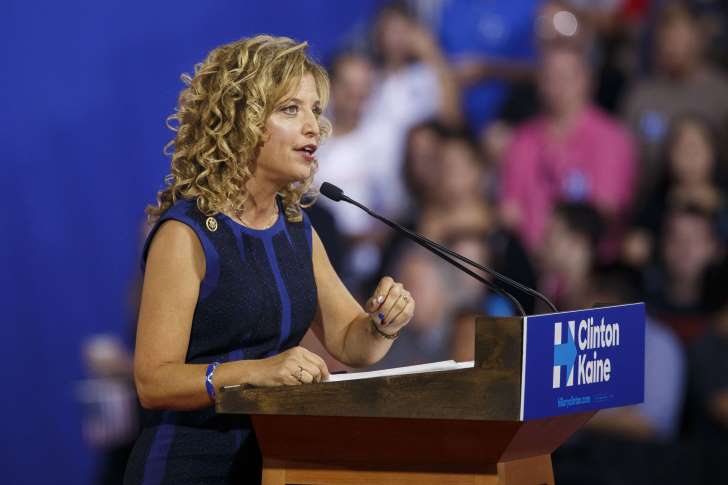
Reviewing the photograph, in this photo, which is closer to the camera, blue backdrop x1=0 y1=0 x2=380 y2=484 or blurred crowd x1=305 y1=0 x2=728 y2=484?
blurred crowd x1=305 y1=0 x2=728 y2=484

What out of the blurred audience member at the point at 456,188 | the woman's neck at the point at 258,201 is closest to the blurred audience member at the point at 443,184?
the blurred audience member at the point at 456,188

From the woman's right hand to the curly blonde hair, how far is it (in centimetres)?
32

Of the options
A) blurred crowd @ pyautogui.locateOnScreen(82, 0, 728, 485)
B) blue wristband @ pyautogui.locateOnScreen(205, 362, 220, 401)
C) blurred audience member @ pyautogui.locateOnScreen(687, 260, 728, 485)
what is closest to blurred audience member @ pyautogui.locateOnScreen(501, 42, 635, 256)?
blurred crowd @ pyautogui.locateOnScreen(82, 0, 728, 485)

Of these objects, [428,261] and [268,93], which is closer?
[268,93]

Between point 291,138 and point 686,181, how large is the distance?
3.37 metres

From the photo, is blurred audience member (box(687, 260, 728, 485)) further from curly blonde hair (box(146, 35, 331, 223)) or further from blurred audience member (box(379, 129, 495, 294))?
curly blonde hair (box(146, 35, 331, 223))

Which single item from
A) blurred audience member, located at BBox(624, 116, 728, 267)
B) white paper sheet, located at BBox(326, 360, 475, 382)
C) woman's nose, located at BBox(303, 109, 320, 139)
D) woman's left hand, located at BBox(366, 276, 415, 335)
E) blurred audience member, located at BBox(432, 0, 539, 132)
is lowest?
white paper sheet, located at BBox(326, 360, 475, 382)

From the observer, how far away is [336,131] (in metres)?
5.70

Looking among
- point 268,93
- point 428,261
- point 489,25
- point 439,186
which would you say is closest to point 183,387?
point 268,93

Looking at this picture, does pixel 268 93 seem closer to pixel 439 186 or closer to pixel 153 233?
pixel 153 233

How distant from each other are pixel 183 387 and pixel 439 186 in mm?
3607

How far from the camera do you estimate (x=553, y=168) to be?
5.53 meters

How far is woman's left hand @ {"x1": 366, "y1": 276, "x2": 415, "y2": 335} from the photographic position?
211 centimetres

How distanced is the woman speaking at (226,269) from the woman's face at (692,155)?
10.6 feet
